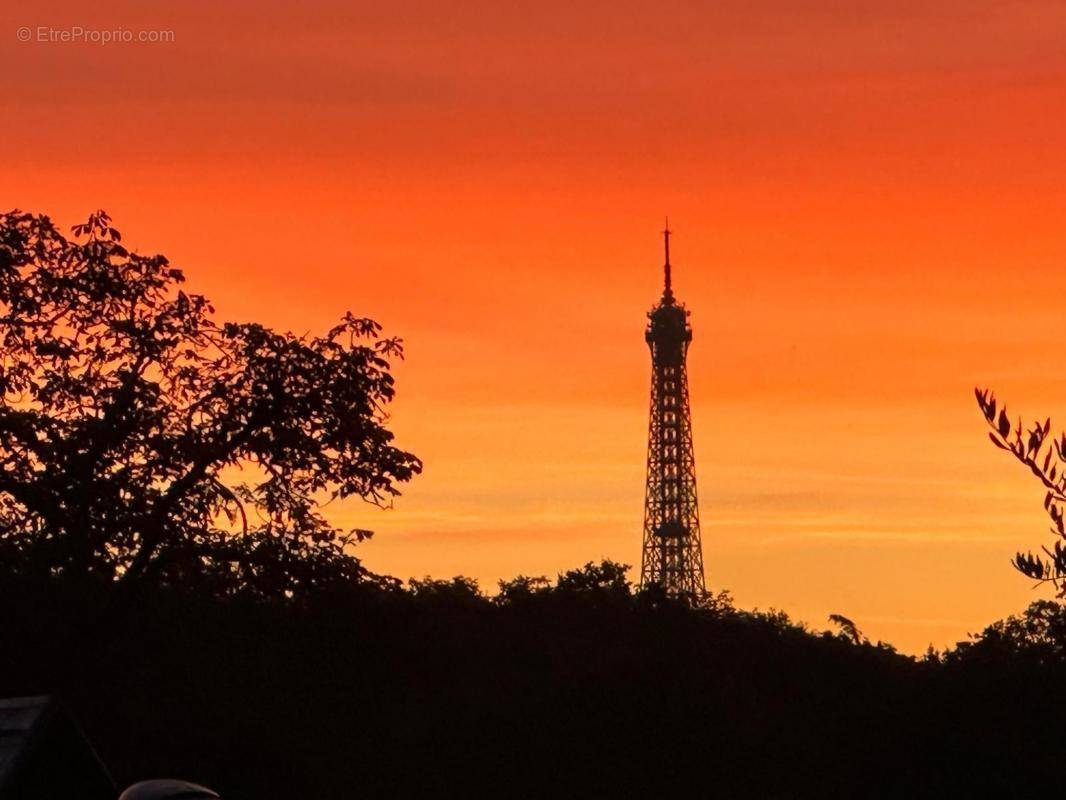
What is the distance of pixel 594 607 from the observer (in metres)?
71.1

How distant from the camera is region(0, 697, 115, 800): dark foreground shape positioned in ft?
47.5

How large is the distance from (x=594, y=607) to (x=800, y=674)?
885cm

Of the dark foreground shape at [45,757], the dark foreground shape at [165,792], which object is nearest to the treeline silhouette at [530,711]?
the dark foreground shape at [45,757]

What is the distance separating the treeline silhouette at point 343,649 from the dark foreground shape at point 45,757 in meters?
8.25

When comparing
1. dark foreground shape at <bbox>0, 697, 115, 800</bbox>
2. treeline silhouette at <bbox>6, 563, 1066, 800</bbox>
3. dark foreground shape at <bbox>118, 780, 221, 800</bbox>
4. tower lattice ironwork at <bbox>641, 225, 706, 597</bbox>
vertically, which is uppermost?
tower lattice ironwork at <bbox>641, 225, 706, 597</bbox>

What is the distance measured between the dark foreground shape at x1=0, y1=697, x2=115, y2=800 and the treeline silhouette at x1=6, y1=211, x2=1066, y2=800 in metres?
8.25

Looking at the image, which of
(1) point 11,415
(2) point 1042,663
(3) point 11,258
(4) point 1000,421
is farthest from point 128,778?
(2) point 1042,663

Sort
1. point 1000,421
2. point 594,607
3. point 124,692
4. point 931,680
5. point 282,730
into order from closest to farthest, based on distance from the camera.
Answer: point 1000,421
point 124,692
point 282,730
point 931,680
point 594,607

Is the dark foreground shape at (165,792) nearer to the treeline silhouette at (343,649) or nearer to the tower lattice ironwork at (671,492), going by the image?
the treeline silhouette at (343,649)

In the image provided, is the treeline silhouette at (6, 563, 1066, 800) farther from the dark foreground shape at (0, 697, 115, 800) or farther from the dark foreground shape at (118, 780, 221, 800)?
the dark foreground shape at (118, 780, 221, 800)

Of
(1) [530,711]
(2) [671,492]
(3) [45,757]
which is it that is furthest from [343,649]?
(2) [671,492]

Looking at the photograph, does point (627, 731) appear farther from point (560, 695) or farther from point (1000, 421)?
point (1000, 421)

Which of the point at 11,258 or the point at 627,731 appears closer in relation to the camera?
the point at 11,258

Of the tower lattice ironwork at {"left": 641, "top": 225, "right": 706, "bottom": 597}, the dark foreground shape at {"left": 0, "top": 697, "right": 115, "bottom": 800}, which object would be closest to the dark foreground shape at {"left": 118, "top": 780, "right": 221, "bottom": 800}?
the dark foreground shape at {"left": 0, "top": 697, "right": 115, "bottom": 800}
